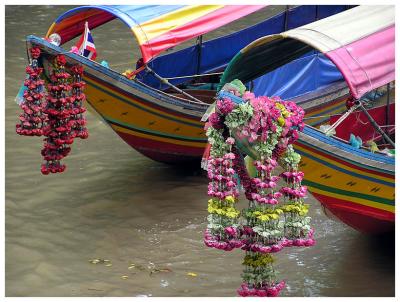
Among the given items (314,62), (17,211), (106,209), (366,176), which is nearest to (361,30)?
(366,176)

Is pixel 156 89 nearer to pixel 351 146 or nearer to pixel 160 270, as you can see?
pixel 160 270

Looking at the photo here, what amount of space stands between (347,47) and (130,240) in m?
2.33

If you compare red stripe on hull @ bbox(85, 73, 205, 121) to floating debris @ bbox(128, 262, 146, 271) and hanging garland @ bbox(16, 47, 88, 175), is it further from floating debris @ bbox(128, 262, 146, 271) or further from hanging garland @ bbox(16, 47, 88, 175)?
floating debris @ bbox(128, 262, 146, 271)

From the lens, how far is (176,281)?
21.9ft

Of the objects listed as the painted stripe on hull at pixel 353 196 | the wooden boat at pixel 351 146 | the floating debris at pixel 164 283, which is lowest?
the floating debris at pixel 164 283

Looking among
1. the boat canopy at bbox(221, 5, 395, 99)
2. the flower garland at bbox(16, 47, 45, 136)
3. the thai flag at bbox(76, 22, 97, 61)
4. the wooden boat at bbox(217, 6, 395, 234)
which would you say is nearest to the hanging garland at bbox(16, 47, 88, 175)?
the flower garland at bbox(16, 47, 45, 136)

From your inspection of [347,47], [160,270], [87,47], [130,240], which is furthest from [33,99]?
[347,47]

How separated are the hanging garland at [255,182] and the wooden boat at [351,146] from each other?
553 millimetres

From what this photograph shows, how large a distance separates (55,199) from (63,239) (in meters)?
0.85

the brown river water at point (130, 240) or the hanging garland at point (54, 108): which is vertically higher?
the hanging garland at point (54, 108)

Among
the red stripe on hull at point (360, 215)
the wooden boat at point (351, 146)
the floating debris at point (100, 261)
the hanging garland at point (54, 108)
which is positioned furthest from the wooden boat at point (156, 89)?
the red stripe on hull at point (360, 215)

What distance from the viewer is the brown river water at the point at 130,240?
660 cm

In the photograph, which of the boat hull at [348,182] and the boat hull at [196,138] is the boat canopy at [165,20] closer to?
the boat hull at [196,138]

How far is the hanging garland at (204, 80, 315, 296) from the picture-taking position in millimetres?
5461
